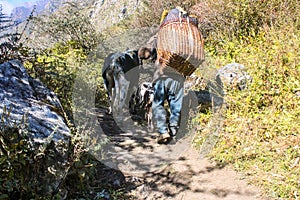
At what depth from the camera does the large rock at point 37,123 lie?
228 cm

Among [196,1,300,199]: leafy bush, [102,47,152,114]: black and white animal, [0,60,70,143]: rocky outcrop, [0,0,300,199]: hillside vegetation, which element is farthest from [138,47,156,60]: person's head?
[0,60,70,143]: rocky outcrop

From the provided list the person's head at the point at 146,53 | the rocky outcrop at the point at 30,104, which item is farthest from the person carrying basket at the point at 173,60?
the rocky outcrop at the point at 30,104

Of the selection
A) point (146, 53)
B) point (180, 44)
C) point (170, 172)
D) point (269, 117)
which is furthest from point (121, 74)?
point (269, 117)

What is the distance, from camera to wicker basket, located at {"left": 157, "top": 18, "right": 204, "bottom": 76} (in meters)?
3.79

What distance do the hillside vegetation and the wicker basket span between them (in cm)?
107

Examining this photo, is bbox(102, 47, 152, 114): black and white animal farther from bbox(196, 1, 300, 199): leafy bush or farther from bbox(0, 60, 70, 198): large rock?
bbox(0, 60, 70, 198): large rock

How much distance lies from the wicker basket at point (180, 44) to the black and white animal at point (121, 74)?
23.9 inches

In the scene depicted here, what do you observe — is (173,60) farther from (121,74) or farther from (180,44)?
(121,74)

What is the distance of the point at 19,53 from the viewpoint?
337 centimetres

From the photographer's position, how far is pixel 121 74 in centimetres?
440

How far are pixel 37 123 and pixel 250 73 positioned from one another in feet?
12.4

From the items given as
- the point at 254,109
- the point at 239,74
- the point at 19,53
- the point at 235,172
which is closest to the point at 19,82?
the point at 19,53

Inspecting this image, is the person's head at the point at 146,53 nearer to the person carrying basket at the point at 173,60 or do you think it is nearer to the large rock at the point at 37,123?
the person carrying basket at the point at 173,60

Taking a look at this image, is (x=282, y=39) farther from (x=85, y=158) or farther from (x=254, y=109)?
(x=85, y=158)
